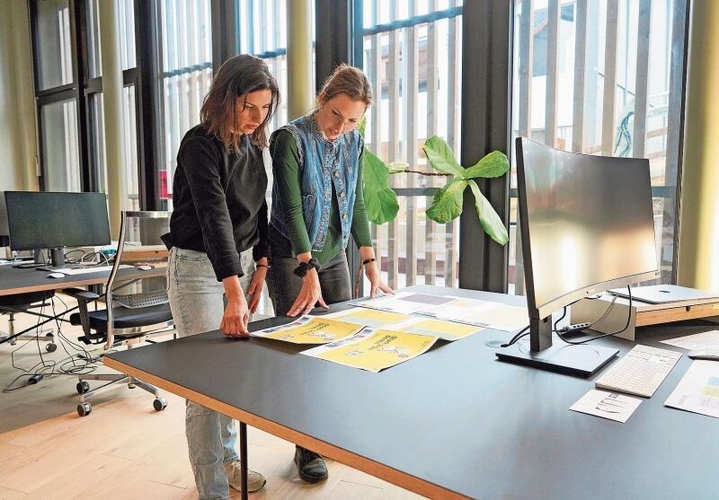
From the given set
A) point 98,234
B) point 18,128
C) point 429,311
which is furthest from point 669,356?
point 18,128

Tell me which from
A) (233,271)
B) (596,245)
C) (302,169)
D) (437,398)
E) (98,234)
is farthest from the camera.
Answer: (98,234)

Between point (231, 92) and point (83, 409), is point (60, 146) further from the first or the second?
point (231, 92)

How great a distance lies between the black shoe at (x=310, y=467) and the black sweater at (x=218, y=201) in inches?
29.8

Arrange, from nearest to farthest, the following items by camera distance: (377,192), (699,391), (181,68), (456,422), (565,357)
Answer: (456,422)
(699,391)
(565,357)
(377,192)
(181,68)

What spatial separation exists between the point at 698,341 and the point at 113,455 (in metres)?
2.06

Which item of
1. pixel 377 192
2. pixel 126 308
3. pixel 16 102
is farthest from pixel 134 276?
pixel 16 102

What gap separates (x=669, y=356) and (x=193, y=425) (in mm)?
1188

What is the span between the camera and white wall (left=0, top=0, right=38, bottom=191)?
5797 millimetres

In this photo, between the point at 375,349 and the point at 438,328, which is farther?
the point at 438,328

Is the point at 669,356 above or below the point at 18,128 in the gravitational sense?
below

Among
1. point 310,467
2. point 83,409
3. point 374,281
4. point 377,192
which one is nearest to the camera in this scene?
point 374,281

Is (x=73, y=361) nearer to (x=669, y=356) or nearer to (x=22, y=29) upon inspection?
(x=669, y=356)

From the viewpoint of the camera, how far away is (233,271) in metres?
1.29

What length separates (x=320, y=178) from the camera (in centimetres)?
164
